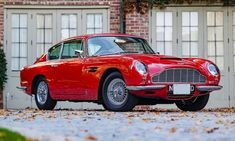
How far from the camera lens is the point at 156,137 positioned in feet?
22.6

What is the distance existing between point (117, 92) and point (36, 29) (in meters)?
7.50

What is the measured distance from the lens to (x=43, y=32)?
60.3 ft

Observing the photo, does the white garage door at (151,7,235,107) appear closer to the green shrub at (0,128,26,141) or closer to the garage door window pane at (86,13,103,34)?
the garage door window pane at (86,13,103,34)

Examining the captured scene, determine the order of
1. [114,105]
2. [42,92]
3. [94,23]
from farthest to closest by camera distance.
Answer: [94,23], [42,92], [114,105]

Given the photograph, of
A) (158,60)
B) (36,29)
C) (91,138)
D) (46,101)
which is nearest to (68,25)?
(36,29)

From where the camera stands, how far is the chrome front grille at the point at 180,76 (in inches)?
437

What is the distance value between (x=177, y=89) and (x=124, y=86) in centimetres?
92

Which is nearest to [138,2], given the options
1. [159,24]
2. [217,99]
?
[159,24]

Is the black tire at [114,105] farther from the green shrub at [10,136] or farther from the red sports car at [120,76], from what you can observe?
the green shrub at [10,136]

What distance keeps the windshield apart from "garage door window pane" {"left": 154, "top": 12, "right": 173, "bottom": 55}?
5171 millimetres

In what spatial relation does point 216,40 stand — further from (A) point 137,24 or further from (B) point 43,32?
(B) point 43,32

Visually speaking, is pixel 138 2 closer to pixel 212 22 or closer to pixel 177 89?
pixel 212 22

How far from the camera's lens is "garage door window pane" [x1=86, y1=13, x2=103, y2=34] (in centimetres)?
1823

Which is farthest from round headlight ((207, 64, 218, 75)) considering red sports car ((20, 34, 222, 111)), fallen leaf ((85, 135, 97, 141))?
fallen leaf ((85, 135, 97, 141))
